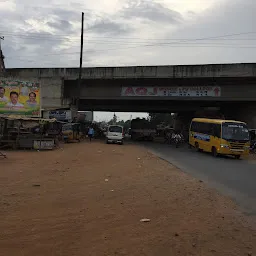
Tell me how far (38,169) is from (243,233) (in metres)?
9.16

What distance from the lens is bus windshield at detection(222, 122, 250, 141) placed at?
21261 mm

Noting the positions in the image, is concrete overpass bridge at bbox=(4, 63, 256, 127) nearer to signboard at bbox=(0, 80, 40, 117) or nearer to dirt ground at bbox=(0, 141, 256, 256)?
signboard at bbox=(0, 80, 40, 117)

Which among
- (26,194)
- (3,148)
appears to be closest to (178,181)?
(26,194)

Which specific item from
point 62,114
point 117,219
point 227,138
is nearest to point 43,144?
point 227,138

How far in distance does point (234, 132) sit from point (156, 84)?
14818 millimetres

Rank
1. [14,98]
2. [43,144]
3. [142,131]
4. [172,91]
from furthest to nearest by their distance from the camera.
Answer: [142,131] < [172,91] < [14,98] < [43,144]

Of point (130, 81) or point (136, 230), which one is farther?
point (130, 81)

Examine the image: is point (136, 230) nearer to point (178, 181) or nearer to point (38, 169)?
point (178, 181)

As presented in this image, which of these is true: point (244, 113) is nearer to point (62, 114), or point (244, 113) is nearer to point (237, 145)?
point (237, 145)

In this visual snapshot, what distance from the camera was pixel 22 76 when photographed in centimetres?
3650

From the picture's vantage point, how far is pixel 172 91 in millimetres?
34531

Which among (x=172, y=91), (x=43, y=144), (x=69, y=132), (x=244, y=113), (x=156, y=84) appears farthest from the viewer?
(x=244, y=113)

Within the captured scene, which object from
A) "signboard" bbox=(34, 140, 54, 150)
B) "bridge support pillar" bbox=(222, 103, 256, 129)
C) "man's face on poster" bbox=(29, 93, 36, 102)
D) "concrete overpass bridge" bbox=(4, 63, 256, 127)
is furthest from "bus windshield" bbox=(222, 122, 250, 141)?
"man's face on poster" bbox=(29, 93, 36, 102)

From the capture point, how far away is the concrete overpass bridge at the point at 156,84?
106 feet
